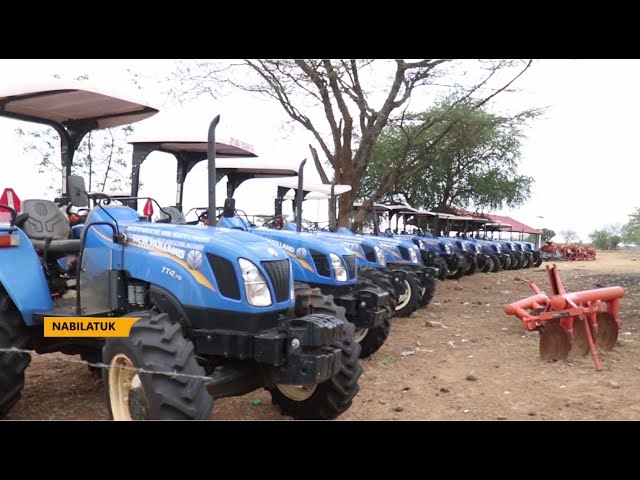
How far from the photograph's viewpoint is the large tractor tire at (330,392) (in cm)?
454

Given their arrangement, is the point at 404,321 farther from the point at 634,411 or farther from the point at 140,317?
the point at 140,317

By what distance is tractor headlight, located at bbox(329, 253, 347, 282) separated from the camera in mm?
7191

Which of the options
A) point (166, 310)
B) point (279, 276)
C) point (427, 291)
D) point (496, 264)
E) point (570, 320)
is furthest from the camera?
point (496, 264)

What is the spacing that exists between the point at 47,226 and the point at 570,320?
5.62m

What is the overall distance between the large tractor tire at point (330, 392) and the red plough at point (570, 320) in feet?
10.6

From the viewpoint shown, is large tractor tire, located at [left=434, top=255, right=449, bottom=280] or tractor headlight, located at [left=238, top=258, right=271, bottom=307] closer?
tractor headlight, located at [left=238, top=258, right=271, bottom=307]

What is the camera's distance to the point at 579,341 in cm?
721

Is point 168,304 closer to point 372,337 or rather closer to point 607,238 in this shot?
point 372,337

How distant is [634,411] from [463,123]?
16.3 metres

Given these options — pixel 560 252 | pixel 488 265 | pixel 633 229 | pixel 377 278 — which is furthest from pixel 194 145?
pixel 633 229

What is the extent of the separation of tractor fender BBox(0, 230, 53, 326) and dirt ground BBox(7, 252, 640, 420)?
55 centimetres

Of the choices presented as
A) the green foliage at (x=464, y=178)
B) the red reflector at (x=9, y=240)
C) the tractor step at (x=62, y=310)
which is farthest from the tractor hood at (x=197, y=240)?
the green foliage at (x=464, y=178)

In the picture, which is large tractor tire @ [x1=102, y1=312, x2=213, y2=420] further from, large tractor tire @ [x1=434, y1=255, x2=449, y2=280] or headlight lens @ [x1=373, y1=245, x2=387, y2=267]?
large tractor tire @ [x1=434, y1=255, x2=449, y2=280]

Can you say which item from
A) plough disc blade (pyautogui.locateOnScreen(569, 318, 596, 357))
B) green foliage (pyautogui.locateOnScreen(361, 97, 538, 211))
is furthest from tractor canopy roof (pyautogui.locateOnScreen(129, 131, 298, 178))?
green foliage (pyautogui.locateOnScreen(361, 97, 538, 211))
